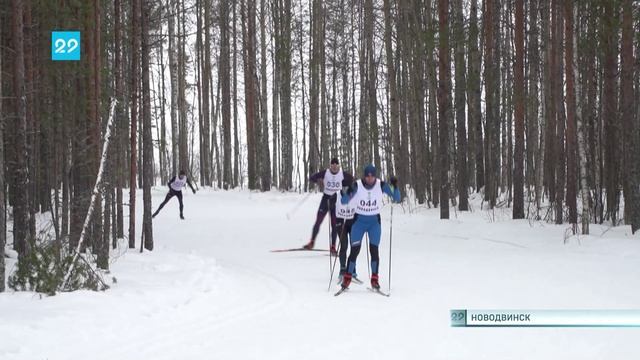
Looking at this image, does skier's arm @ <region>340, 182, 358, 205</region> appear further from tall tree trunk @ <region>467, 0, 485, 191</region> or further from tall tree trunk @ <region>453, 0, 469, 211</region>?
tall tree trunk @ <region>467, 0, 485, 191</region>

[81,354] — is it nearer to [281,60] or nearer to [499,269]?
[499,269]

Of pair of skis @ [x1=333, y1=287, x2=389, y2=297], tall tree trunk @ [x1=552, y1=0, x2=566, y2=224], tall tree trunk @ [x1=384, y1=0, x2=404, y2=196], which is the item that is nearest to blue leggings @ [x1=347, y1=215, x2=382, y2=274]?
pair of skis @ [x1=333, y1=287, x2=389, y2=297]

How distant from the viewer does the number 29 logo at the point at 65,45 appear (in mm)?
11469

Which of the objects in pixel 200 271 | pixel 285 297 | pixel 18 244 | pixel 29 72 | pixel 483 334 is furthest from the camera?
pixel 29 72

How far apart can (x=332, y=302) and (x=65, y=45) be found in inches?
318

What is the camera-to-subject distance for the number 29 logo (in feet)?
37.6

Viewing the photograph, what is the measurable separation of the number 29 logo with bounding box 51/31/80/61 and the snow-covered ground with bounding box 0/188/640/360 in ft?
14.4

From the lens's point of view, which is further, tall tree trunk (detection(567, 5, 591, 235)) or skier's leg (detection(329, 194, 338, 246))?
tall tree trunk (detection(567, 5, 591, 235))

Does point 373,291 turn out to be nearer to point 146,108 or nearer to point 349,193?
point 349,193

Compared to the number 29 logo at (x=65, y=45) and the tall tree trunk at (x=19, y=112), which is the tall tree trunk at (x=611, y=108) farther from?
the tall tree trunk at (x=19, y=112)

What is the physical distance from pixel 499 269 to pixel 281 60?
20.1 meters

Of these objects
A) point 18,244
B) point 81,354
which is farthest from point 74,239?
point 81,354

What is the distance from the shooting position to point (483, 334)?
21.0 ft

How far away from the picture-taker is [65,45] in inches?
460
